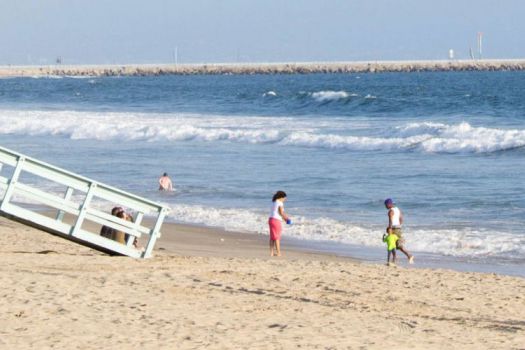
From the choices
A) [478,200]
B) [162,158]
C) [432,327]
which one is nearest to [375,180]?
[478,200]

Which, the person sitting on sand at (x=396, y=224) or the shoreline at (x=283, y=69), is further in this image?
the shoreline at (x=283, y=69)

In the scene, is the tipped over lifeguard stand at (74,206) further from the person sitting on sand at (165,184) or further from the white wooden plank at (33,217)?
the person sitting on sand at (165,184)

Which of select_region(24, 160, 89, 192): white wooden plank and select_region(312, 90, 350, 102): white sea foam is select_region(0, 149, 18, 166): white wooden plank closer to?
select_region(24, 160, 89, 192): white wooden plank

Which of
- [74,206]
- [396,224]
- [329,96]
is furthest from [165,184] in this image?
[329,96]

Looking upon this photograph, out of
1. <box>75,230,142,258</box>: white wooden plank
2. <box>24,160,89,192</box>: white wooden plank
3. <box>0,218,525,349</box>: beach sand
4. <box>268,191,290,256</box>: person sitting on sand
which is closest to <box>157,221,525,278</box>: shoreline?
<box>268,191,290,256</box>: person sitting on sand

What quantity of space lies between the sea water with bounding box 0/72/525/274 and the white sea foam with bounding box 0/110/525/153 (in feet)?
0.24

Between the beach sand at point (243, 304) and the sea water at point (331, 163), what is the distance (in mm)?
3321

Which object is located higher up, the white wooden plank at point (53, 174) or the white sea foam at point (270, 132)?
the white sea foam at point (270, 132)

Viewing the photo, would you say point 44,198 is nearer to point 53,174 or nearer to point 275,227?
point 53,174

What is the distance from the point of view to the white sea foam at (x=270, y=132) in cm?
3703

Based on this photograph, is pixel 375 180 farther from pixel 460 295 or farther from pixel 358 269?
pixel 460 295

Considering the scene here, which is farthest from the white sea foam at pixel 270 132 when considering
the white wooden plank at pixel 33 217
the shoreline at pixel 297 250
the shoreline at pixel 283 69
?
the shoreline at pixel 283 69

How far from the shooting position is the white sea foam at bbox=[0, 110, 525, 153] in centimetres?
Result: 3703

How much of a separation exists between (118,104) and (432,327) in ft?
229
